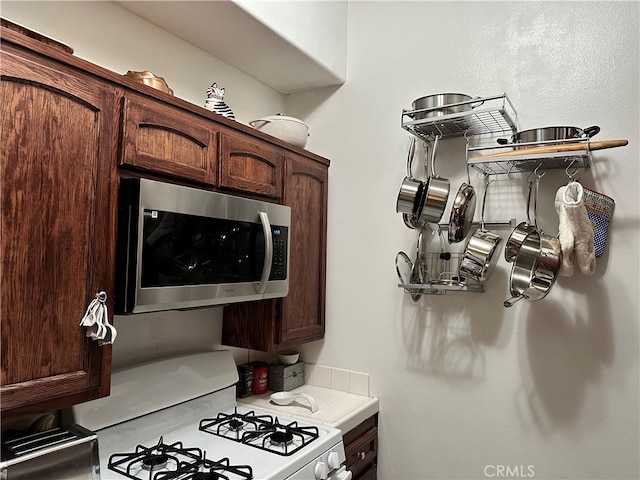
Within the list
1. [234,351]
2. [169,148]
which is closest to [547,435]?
[234,351]

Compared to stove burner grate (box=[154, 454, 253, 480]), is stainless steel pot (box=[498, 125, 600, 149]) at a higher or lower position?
higher

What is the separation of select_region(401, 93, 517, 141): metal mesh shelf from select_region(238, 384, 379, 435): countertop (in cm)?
120

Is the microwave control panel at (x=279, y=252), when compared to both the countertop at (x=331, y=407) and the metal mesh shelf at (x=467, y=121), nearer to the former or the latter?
the countertop at (x=331, y=407)

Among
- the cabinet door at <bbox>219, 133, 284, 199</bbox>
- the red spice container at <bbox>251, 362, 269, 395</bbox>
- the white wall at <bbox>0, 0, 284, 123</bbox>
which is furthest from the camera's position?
the red spice container at <bbox>251, 362, 269, 395</bbox>

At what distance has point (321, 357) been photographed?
7.45ft

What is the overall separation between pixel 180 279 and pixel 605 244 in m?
1.50

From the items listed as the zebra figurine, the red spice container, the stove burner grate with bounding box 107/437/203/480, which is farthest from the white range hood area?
the stove burner grate with bounding box 107/437/203/480

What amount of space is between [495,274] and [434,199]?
1.34 ft

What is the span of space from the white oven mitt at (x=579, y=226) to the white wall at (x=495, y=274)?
19cm

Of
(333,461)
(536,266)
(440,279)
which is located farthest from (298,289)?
(536,266)

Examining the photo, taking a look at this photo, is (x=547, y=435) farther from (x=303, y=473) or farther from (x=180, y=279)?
(x=180, y=279)

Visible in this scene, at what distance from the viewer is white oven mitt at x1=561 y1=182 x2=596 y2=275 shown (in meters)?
1.45

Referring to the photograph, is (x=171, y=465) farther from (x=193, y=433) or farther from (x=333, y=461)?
(x=333, y=461)

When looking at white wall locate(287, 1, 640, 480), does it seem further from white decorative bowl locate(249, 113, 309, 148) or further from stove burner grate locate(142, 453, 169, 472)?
stove burner grate locate(142, 453, 169, 472)
